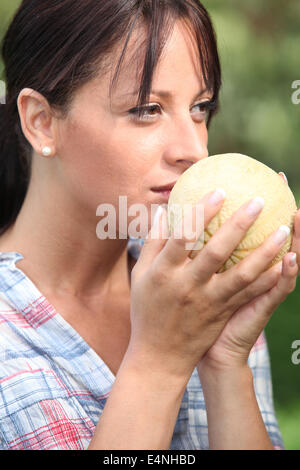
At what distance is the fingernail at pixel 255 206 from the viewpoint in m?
1.66

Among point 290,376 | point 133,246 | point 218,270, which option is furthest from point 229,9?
point 218,270

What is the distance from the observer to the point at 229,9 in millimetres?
6387

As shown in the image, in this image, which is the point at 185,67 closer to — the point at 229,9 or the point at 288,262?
the point at 288,262

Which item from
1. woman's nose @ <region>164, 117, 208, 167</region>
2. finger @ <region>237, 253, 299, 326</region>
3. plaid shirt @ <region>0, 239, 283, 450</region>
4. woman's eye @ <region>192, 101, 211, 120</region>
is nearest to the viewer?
finger @ <region>237, 253, 299, 326</region>

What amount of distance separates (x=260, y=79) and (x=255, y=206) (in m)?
5.23

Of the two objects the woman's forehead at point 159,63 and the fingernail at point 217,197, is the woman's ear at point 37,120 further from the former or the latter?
the fingernail at point 217,197

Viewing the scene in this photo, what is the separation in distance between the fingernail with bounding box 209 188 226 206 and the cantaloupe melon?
4 centimetres

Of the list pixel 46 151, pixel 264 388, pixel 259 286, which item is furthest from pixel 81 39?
pixel 264 388

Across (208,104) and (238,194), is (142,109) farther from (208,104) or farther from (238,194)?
(238,194)

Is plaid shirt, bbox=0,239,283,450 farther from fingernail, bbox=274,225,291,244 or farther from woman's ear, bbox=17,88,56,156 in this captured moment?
Answer: fingernail, bbox=274,225,291,244

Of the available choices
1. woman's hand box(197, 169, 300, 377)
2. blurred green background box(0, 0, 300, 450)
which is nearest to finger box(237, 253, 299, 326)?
woman's hand box(197, 169, 300, 377)

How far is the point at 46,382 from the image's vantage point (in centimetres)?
202

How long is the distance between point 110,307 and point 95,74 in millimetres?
934

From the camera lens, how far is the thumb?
182cm
